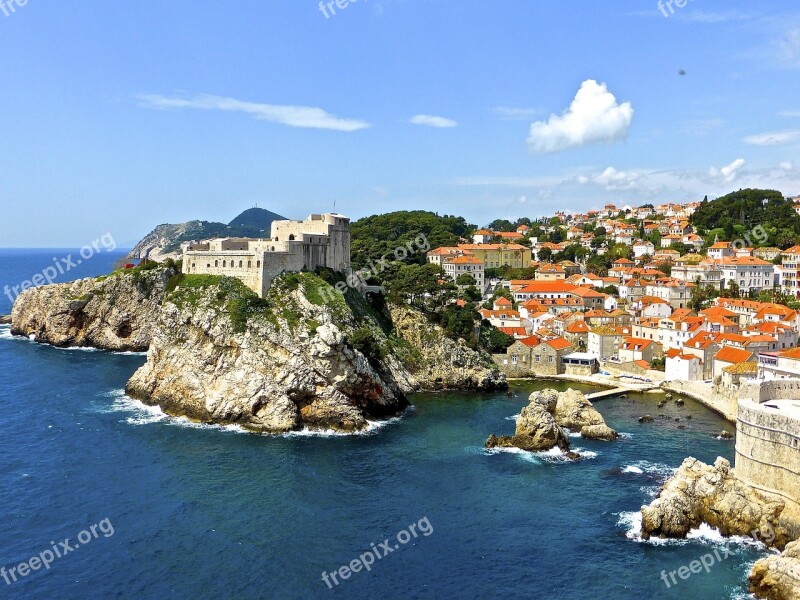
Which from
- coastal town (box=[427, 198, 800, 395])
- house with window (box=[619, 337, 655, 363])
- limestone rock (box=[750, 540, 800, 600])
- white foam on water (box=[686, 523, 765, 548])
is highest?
coastal town (box=[427, 198, 800, 395])

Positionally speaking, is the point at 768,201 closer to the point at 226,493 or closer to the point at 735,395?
the point at 735,395

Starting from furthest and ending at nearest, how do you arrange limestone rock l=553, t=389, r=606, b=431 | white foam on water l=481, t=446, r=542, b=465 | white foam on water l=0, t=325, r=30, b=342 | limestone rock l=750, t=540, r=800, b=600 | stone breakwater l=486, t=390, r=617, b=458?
white foam on water l=0, t=325, r=30, b=342 < limestone rock l=553, t=389, r=606, b=431 < stone breakwater l=486, t=390, r=617, b=458 < white foam on water l=481, t=446, r=542, b=465 < limestone rock l=750, t=540, r=800, b=600

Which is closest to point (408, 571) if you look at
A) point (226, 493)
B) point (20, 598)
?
point (226, 493)

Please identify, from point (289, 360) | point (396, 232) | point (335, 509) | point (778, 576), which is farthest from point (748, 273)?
Answer: point (335, 509)

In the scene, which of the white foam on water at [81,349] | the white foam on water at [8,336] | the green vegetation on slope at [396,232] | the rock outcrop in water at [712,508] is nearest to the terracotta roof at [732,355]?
the rock outcrop in water at [712,508]

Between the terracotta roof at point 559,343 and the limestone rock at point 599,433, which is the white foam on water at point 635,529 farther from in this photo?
the terracotta roof at point 559,343

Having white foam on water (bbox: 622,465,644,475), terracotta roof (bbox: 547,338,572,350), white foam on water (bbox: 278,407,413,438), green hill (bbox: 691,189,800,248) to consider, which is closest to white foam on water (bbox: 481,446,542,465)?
white foam on water (bbox: 622,465,644,475)

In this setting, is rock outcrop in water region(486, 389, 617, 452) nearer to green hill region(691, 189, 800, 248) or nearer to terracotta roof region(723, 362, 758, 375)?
terracotta roof region(723, 362, 758, 375)
